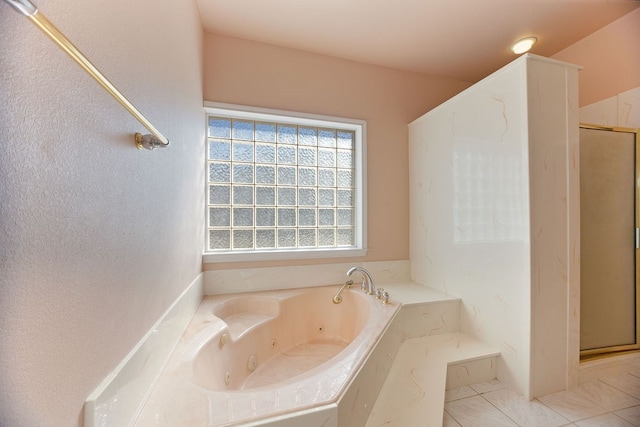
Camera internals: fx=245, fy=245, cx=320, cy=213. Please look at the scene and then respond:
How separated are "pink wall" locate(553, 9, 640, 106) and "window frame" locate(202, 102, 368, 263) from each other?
1842 mm

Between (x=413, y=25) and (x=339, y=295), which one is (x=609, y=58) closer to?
(x=413, y=25)

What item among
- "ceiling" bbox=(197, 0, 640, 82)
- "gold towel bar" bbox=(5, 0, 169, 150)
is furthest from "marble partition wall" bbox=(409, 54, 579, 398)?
"gold towel bar" bbox=(5, 0, 169, 150)

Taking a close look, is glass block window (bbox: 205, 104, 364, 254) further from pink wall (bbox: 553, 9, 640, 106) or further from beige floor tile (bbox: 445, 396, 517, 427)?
pink wall (bbox: 553, 9, 640, 106)

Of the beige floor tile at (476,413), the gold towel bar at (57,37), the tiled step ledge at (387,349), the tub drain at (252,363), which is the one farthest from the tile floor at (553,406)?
the gold towel bar at (57,37)

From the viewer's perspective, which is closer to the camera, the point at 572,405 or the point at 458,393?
the point at 572,405

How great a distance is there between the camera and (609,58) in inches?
75.6

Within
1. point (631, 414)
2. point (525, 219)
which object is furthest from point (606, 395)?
point (525, 219)

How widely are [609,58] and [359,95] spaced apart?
1.94 m

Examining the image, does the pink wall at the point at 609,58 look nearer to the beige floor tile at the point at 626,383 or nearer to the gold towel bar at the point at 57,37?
the beige floor tile at the point at 626,383

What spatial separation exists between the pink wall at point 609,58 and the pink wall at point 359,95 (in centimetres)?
92

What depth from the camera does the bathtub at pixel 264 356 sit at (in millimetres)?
809

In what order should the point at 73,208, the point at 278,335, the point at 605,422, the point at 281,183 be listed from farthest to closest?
the point at 281,183
the point at 278,335
the point at 605,422
the point at 73,208

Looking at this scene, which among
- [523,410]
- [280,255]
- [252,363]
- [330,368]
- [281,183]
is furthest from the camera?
[281,183]

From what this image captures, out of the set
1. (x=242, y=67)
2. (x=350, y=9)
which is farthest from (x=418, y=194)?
(x=242, y=67)
